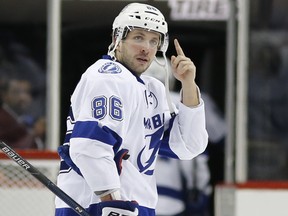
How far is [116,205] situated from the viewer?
398 centimetres

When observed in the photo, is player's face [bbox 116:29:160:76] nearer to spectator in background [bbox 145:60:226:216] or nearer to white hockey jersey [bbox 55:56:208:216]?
white hockey jersey [bbox 55:56:208:216]

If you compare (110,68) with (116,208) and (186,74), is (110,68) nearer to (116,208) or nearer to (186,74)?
(186,74)

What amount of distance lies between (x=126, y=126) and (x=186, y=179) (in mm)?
3427

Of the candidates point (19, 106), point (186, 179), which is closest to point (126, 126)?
point (19, 106)

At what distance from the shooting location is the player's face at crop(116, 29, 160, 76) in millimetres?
4188

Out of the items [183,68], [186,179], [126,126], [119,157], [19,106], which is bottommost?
[186,179]

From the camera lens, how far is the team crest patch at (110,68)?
4.08 meters

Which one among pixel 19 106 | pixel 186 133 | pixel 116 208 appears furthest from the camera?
pixel 19 106

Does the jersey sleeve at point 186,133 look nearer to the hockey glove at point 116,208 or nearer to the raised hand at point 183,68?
the raised hand at point 183,68

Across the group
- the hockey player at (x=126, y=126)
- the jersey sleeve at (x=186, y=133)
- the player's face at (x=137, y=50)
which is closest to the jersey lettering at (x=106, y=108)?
the hockey player at (x=126, y=126)

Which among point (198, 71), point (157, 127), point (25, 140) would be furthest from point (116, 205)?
point (198, 71)

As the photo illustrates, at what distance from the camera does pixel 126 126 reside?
406 cm

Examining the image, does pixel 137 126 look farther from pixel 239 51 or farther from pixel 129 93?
pixel 239 51

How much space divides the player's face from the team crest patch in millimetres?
86
